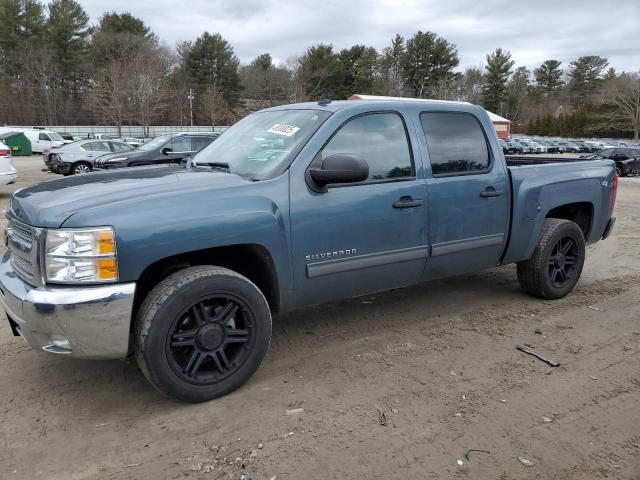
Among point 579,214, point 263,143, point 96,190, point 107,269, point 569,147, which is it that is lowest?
point 569,147

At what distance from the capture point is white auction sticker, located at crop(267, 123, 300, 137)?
379cm

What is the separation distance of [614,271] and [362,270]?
4242mm

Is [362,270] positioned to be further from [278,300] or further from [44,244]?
[44,244]

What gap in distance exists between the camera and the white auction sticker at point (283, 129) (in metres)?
3.79

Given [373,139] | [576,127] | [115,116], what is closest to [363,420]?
[373,139]

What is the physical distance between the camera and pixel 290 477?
8.39ft

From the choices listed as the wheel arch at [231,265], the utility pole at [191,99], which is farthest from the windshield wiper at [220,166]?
the utility pole at [191,99]

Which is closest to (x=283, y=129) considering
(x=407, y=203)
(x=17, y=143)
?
(x=407, y=203)

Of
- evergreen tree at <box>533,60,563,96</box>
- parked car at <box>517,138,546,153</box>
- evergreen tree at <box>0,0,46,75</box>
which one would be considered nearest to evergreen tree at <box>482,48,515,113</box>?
evergreen tree at <box>533,60,563,96</box>

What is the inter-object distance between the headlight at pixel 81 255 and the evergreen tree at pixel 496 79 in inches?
3462

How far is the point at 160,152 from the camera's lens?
14.2 meters

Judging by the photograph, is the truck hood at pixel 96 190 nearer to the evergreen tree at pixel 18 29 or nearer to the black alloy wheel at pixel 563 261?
the black alloy wheel at pixel 563 261

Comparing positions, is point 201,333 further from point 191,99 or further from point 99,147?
point 191,99

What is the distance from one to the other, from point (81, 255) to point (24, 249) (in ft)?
1.66
